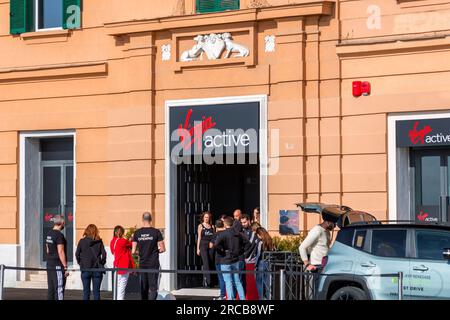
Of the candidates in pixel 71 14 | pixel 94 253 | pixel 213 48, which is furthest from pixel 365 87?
pixel 71 14

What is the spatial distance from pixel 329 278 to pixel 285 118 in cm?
613

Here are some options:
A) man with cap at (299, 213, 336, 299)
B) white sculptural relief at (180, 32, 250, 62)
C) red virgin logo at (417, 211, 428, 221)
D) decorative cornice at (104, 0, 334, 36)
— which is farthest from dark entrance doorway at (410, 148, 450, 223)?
white sculptural relief at (180, 32, 250, 62)

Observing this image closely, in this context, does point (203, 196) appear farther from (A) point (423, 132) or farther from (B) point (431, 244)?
Answer: (B) point (431, 244)

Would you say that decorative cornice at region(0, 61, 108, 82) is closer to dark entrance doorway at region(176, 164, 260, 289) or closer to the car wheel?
dark entrance doorway at region(176, 164, 260, 289)

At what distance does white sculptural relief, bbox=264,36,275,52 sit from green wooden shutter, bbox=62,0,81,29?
15.8 ft

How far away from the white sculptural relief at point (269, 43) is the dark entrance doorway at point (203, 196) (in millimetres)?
3262

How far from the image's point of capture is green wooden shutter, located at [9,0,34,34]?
26062 millimetres

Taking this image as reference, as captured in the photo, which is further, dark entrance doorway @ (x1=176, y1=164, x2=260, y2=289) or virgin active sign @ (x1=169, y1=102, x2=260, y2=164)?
dark entrance doorway @ (x1=176, y1=164, x2=260, y2=289)

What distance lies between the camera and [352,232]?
17.8 meters

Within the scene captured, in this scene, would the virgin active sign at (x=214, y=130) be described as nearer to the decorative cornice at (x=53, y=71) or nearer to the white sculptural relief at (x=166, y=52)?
the white sculptural relief at (x=166, y=52)
